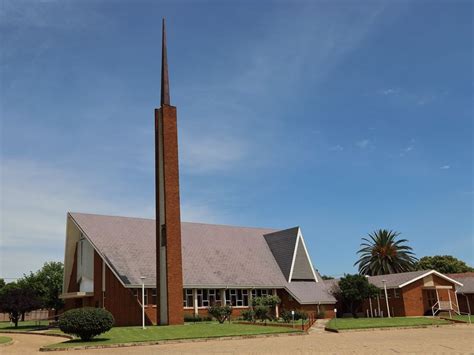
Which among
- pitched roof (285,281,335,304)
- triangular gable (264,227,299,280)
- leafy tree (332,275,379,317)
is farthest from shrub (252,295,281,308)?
leafy tree (332,275,379,317)

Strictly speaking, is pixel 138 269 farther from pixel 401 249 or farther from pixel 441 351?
pixel 401 249

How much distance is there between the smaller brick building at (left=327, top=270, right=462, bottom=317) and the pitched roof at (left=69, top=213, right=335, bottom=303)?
14.9 feet

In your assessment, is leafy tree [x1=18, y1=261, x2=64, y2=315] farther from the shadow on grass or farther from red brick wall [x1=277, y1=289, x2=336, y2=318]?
the shadow on grass

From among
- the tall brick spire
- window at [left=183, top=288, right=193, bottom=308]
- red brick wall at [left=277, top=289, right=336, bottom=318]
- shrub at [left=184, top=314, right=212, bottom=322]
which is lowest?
shrub at [left=184, top=314, right=212, bottom=322]

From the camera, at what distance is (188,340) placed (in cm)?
2400

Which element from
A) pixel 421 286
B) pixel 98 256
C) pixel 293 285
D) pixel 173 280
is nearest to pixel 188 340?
pixel 173 280

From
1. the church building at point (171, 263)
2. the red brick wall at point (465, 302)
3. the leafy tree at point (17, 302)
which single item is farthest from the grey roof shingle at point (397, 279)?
the leafy tree at point (17, 302)

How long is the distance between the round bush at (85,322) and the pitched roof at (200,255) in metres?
13.5

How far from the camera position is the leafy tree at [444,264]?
82438 millimetres

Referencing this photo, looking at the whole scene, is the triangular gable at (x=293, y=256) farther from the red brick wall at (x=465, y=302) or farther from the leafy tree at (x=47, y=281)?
the leafy tree at (x=47, y=281)

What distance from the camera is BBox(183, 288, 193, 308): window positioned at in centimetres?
4056

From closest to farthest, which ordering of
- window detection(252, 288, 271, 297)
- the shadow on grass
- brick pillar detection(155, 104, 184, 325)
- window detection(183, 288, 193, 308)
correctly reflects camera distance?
1. the shadow on grass
2. brick pillar detection(155, 104, 184, 325)
3. window detection(183, 288, 193, 308)
4. window detection(252, 288, 271, 297)

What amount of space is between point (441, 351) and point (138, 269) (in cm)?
2609

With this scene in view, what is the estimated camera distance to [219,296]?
4244cm
